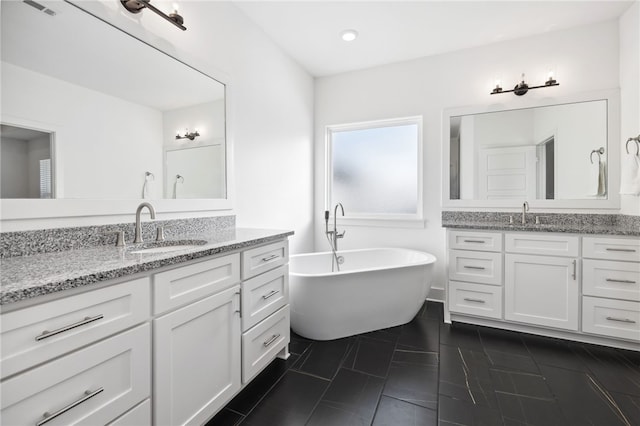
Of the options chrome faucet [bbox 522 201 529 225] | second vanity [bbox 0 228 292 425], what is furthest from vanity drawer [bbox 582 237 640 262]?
second vanity [bbox 0 228 292 425]

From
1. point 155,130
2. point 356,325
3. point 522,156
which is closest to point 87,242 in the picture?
point 155,130

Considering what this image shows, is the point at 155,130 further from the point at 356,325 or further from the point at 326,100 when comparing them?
the point at 326,100

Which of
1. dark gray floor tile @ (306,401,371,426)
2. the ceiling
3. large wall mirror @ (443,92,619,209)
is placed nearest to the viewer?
dark gray floor tile @ (306,401,371,426)

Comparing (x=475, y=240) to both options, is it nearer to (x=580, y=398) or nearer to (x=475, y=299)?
(x=475, y=299)

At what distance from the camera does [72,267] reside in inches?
38.5

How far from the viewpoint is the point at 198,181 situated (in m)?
2.04

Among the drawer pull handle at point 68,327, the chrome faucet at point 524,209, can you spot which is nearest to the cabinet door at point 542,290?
the chrome faucet at point 524,209

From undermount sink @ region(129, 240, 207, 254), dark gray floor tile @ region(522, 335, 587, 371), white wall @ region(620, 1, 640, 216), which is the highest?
white wall @ region(620, 1, 640, 216)

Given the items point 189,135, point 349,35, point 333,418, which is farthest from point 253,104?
point 333,418

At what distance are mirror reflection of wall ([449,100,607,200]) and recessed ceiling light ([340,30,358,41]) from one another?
4.35 ft

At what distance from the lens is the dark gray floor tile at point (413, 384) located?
1.64 metres

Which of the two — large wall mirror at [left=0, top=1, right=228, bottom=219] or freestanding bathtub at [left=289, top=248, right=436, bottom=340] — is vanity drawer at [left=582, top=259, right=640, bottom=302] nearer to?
freestanding bathtub at [left=289, top=248, right=436, bottom=340]

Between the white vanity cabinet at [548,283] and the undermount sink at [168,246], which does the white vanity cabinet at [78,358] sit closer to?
the undermount sink at [168,246]

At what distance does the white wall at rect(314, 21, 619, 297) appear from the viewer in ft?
8.69
